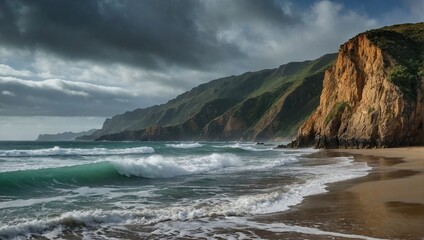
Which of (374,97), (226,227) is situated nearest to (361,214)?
(226,227)

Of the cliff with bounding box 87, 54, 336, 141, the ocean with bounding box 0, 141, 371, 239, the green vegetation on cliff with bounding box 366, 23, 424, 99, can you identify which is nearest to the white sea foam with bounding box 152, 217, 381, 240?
the ocean with bounding box 0, 141, 371, 239

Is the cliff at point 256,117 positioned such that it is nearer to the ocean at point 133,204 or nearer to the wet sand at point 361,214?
the ocean at point 133,204

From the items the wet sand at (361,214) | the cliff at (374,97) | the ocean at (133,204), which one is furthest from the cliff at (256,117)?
the wet sand at (361,214)

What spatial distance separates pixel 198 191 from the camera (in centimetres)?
1415

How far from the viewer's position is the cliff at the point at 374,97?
1711 inches

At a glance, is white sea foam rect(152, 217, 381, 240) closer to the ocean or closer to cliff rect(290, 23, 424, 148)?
the ocean

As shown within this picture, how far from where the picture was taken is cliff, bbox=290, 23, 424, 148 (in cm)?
4347

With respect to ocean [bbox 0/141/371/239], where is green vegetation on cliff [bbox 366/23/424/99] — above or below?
above

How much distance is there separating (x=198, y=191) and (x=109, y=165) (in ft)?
30.8

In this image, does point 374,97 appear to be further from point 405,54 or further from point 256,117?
point 256,117

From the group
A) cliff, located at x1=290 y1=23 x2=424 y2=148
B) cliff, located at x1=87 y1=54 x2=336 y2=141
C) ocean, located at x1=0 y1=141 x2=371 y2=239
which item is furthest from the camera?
cliff, located at x1=87 y1=54 x2=336 y2=141

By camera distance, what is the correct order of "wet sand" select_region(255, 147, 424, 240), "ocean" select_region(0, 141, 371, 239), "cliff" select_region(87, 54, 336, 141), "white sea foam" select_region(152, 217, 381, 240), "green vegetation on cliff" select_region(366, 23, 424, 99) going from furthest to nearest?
"cliff" select_region(87, 54, 336, 141), "green vegetation on cliff" select_region(366, 23, 424, 99), "ocean" select_region(0, 141, 371, 239), "white sea foam" select_region(152, 217, 381, 240), "wet sand" select_region(255, 147, 424, 240)

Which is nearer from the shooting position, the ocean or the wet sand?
the wet sand

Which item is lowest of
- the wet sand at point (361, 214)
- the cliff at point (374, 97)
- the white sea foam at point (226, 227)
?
the white sea foam at point (226, 227)
